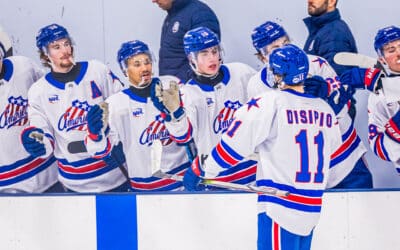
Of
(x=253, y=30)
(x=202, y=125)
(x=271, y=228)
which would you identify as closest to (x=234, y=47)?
(x=253, y=30)

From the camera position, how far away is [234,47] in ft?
13.0

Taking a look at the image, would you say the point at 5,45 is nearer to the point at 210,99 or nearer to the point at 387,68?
the point at 210,99

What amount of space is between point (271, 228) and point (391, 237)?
70 cm

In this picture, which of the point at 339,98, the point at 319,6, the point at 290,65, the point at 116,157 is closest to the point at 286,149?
the point at 290,65

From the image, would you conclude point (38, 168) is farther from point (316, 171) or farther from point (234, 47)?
point (316, 171)

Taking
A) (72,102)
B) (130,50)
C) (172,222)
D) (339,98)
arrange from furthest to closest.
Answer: (72,102) → (130,50) → (172,222) → (339,98)

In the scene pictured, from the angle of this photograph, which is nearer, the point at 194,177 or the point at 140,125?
the point at 194,177

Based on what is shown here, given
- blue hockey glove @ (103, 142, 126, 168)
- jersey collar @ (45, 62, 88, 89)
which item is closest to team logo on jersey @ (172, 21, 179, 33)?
jersey collar @ (45, 62, 88, 89)

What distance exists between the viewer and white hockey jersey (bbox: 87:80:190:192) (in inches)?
158

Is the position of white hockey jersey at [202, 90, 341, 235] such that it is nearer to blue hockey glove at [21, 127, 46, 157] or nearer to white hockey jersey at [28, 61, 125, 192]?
white hockey jersey at [28, 61, 125, 192]

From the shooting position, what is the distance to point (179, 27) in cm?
399

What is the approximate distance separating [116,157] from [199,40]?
68 cm

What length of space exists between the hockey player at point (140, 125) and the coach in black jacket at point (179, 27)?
0.25 feet

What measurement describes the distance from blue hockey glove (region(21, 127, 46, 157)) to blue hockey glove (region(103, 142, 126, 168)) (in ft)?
0.98
